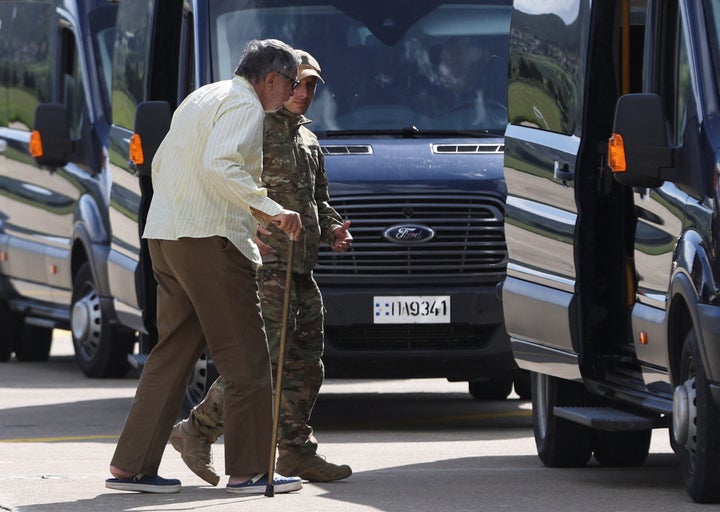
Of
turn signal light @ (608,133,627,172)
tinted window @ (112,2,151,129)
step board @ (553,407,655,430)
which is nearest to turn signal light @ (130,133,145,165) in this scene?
tinted window @ (112,2,151,129)

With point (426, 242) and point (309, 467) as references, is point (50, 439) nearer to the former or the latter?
point (426, 242)

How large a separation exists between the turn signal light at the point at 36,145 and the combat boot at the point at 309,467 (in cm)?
767

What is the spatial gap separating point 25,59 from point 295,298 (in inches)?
354

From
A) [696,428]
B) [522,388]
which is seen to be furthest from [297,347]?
[522,388]

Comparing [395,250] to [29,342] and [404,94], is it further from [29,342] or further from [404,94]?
[29,342]

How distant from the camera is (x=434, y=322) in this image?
41.5ft

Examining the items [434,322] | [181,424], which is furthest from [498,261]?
[181,424]

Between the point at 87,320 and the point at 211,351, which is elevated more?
the point at 211,351

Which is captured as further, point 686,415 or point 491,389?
point 491,389

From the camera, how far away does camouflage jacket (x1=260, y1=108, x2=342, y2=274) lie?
10125 mm

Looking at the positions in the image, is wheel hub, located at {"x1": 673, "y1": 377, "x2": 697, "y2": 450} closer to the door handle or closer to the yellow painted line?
the door handle

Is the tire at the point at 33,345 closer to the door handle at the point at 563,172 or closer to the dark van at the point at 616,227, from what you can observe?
the dark van at the point at 616,227

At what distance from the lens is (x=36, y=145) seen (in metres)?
17.5

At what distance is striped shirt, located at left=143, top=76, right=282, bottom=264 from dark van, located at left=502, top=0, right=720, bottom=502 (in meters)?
1.44
